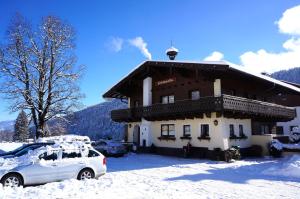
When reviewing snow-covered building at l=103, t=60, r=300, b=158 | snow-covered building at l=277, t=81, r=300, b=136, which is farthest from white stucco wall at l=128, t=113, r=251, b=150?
snow-covered building at l=277, t=81, r=300, b=136

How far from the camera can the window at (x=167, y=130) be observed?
2606 centimetres

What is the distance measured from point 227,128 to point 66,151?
46.9ft

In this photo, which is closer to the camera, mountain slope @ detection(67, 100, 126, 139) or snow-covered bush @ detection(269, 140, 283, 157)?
snow-covered bush @ detection(269, 140, 283, 157)

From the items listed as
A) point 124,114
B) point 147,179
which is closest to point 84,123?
Result: point 124,114

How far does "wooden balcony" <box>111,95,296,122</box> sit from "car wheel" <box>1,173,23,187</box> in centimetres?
1398

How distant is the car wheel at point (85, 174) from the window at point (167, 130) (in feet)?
48.6

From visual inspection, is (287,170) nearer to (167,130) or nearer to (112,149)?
(167,130)

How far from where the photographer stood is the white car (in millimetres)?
10125

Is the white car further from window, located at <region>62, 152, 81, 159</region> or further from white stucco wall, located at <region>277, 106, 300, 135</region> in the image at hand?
white stucco wall, located at <region>277, 106, 300, 135</region>

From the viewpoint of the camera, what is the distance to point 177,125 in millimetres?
25578

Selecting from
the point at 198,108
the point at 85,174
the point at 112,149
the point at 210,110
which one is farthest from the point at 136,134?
the point at 85,174

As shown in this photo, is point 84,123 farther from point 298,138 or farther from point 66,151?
point 66,151

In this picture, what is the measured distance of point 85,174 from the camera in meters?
11.7

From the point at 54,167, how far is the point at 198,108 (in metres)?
13.1
